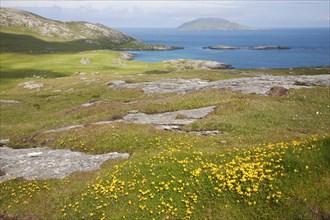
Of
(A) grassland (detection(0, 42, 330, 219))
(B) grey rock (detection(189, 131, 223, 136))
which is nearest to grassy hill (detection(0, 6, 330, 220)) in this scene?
(A) grassland (detection(0, 42, 330, 219))

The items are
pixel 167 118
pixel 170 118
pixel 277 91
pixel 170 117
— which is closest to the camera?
pixel 170 118

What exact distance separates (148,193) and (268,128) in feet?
47.3

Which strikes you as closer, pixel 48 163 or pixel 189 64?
pixel 48 163

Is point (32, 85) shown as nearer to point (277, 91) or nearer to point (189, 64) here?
point (277, 91)

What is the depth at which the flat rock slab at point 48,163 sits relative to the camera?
864 inches

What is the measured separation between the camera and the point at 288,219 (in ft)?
Result: 45.1

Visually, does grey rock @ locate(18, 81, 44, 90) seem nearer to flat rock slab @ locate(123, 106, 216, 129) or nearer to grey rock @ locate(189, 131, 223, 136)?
flat rock slab @ locate(123, 106, 216, 129)

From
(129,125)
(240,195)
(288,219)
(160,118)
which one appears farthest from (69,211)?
(160,118)

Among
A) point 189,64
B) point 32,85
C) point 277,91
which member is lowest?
point 277,91

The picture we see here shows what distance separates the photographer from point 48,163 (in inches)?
930

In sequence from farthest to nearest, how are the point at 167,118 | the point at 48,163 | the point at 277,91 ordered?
the point at 277,91 < the point at 167,118 < the point at 48,163

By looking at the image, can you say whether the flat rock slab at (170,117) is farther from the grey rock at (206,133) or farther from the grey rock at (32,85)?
the grey rock at (32,85)

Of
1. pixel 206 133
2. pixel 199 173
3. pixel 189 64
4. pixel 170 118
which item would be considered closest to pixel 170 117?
pixel 170 118

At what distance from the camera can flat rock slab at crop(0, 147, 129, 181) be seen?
72.0 ft
